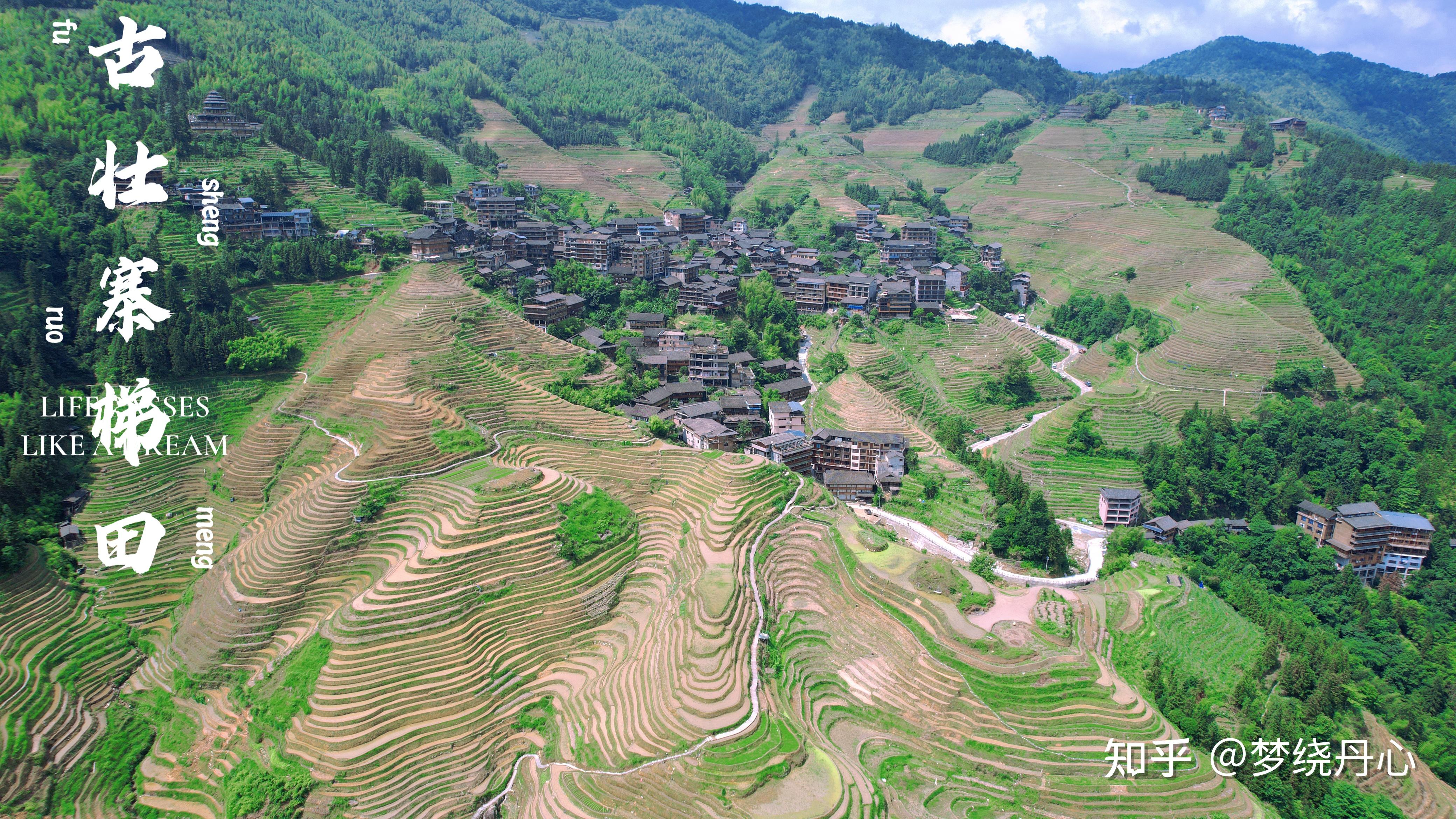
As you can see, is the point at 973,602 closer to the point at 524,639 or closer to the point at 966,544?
the point at 966,544

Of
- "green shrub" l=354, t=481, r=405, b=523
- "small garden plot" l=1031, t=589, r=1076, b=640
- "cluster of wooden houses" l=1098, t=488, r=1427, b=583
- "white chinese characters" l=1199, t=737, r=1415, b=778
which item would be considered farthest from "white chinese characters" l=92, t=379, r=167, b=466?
"cluster of wooden houses" l=1098, t=488, r=1427, b=583

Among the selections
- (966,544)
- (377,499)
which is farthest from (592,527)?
(966,544)

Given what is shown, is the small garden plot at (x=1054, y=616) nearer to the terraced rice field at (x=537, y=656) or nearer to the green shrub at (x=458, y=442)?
the terraced rice field at (x=537, y=656)

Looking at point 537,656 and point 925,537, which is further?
point 925,537

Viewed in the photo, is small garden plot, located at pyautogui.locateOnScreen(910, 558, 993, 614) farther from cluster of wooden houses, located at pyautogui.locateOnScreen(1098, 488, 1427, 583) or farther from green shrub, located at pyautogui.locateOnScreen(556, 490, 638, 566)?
cluster of wooden houses, located at pyautogui.locateOnScreen(1098, 488, 1427, 583)

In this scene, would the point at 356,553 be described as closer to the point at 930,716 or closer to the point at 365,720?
the point at 365,720

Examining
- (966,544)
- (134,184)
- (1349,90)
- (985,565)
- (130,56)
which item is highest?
(1349,90)

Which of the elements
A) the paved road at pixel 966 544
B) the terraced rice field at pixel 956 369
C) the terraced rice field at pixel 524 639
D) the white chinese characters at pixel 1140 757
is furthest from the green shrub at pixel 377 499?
the terraced rice field at pixel 956 369

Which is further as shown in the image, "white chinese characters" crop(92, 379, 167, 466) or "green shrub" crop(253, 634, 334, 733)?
"white chinese characters" crop(92, 379, 167, 466)
